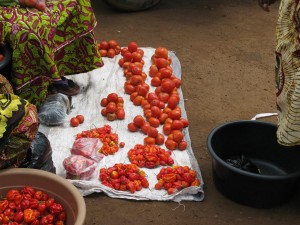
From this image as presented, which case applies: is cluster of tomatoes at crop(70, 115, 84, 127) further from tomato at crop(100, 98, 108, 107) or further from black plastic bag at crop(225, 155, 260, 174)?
black plastic bag at crop(225, 155, 260, 174)

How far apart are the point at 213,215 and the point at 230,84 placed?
1.79 metres

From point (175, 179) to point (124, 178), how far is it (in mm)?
330


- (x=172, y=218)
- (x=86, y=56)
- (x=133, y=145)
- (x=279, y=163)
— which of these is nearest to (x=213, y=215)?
(x=172, y=218)

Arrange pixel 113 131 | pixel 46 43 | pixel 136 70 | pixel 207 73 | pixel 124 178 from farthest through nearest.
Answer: pixel 207 73 → pixel 136 70 → pixel 113 131 → pixel 46 43 → pixel 124 178

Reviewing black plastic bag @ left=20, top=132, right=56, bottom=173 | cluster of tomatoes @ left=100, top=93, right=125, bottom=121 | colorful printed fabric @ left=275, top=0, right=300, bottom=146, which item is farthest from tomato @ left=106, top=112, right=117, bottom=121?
colorful printed fabric @ left=275, top=0, right=300, bottom=146

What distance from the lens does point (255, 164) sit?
136 inches

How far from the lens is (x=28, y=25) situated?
11.9ft

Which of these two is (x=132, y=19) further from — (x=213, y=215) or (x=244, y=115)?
(x=213, y=215)

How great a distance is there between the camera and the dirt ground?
3123 mm

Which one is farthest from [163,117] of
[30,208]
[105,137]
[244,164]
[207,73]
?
[30,208]

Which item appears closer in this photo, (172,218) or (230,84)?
(172,218)

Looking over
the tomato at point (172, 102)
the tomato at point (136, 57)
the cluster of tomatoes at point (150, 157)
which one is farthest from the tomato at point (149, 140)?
the tomato at point (136, 57)

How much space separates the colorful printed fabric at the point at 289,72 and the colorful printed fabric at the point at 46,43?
5.63ft

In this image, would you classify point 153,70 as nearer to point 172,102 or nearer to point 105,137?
point 172,102
